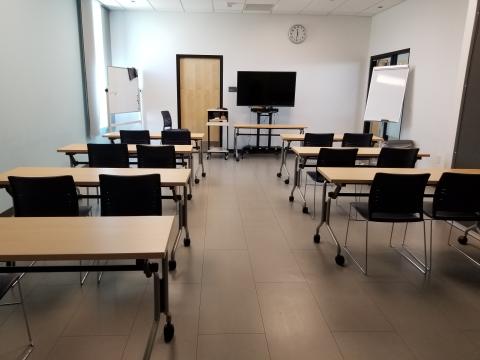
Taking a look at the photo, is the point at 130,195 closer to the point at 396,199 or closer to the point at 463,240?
the point at 396,199

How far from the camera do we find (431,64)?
5.80m

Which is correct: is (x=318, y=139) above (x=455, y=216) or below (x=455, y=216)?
above

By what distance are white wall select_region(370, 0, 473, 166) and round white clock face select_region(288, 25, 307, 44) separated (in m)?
2.09

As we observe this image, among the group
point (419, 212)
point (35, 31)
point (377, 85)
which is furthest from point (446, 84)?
point (35, 31)

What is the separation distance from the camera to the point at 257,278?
9.32ft

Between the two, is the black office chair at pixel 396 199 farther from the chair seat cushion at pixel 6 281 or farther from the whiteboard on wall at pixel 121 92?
the whiteboard on wall at pixel 121 92

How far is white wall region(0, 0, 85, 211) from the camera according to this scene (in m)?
4.19

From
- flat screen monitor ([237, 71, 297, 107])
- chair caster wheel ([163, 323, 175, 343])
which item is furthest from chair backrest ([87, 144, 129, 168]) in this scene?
flat screen monitor ([237, 71, 297, 107])

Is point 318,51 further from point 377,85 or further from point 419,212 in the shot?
point 419,212

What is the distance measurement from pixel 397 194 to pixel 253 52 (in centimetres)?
641

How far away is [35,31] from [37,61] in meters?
0.42

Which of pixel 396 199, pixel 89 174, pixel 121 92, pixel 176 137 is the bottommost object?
pixel 396 199

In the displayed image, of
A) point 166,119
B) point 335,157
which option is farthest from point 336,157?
point 166,119

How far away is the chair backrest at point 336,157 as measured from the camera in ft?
13.7
